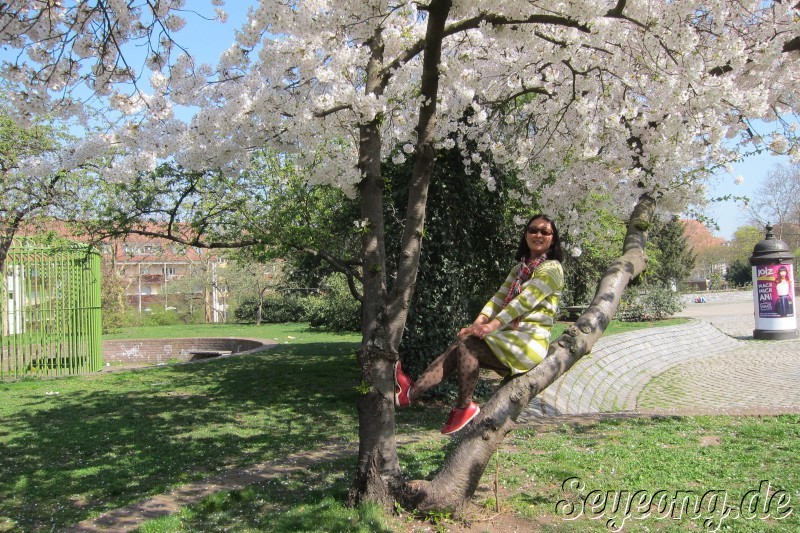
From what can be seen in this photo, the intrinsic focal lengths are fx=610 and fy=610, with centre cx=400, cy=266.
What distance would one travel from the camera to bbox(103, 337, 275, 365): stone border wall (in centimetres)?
1747

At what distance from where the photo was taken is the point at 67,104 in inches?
199

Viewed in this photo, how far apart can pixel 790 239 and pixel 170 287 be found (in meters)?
50.6

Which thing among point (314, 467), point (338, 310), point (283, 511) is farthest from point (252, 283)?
point (283, 511)

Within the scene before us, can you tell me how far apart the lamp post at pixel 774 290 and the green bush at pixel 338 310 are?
12.2 metres

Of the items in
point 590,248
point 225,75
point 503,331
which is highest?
point 225,75

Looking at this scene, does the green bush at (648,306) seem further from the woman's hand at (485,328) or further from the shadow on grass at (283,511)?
the woman's hand at (485,328)

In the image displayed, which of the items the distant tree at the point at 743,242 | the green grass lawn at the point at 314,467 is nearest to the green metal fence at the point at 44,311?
the green grass lawn at the point at 314,467

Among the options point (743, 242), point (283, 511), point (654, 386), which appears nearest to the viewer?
point (283, 511)

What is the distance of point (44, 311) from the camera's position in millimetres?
12391

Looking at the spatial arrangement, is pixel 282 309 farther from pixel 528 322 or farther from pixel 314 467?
pixel 528 322

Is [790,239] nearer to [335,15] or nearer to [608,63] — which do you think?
[608,63]

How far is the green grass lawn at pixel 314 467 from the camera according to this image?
4.14m

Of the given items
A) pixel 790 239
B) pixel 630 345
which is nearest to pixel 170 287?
pixel 630 345

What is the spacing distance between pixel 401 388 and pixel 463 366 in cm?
52
